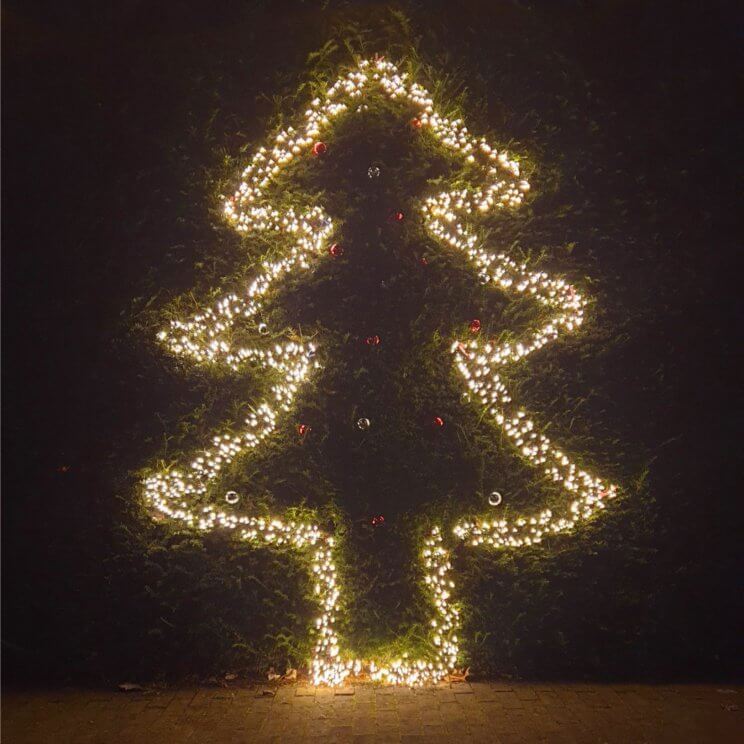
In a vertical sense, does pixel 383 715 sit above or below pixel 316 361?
below

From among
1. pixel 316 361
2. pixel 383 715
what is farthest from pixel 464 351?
pixel 383 715

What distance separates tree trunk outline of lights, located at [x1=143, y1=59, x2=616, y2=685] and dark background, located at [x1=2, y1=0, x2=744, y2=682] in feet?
0.58

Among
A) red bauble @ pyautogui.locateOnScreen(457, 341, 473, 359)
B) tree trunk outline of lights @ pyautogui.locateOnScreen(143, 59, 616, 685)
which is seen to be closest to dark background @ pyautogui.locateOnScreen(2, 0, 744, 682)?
tree trunk outline of lights @ pyautogui.locateOnScreen(143, 59, 616, 685)

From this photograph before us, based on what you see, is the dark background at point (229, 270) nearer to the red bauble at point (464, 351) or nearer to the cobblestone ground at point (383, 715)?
the cobblestone ground at point (383, 715)

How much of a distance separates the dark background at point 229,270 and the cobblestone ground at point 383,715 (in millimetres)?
214

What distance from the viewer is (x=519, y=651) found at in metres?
4.47

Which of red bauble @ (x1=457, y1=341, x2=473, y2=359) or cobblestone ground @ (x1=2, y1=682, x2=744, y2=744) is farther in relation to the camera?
red bauble @ (x1=457, y1=341, x2=473, y2=359)

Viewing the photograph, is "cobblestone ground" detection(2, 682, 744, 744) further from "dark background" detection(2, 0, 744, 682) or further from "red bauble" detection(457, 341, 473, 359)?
"red bauble" detection(457, 341, 473, 359)

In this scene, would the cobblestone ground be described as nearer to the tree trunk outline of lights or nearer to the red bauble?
the tree trunk outline of lights

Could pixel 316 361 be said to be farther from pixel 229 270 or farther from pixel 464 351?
pixel 464 351

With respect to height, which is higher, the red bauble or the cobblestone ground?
the red bauble

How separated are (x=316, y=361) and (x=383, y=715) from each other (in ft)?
7.58

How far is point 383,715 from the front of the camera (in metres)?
4.03

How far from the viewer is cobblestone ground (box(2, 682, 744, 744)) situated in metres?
3.82
